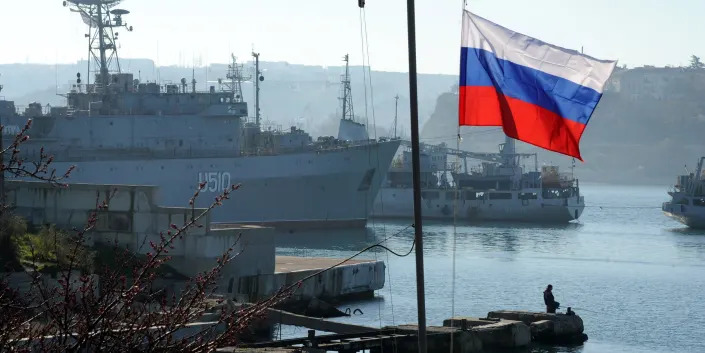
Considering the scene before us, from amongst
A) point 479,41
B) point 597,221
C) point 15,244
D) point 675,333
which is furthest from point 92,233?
point 597,221

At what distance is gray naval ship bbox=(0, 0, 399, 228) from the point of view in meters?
60.9

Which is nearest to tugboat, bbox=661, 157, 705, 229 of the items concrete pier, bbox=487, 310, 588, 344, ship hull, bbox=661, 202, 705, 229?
ship hull, bbox=661, 202, 705, 229

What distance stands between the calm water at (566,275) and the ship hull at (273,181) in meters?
2.08

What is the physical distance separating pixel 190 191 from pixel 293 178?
5702 mm

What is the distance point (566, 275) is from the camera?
4553 cm

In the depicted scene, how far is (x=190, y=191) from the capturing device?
208 ft

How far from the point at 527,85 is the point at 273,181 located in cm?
→ 5516

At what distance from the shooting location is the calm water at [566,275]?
30797mm

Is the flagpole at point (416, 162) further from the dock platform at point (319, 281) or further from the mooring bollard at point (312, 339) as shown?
the dock platform at point (319, 281)

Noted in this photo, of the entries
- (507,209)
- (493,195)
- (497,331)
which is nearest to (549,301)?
(497,331)

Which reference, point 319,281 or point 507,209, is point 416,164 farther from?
point 507,209

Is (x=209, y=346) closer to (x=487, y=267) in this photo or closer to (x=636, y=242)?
(x=487, y=267)

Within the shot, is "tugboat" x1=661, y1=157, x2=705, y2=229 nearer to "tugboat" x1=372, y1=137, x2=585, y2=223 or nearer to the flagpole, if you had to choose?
"tugboat" x1=372, y1=137, x2=585, y2=223

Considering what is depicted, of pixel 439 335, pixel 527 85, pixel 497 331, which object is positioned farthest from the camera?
pixel 497 331
